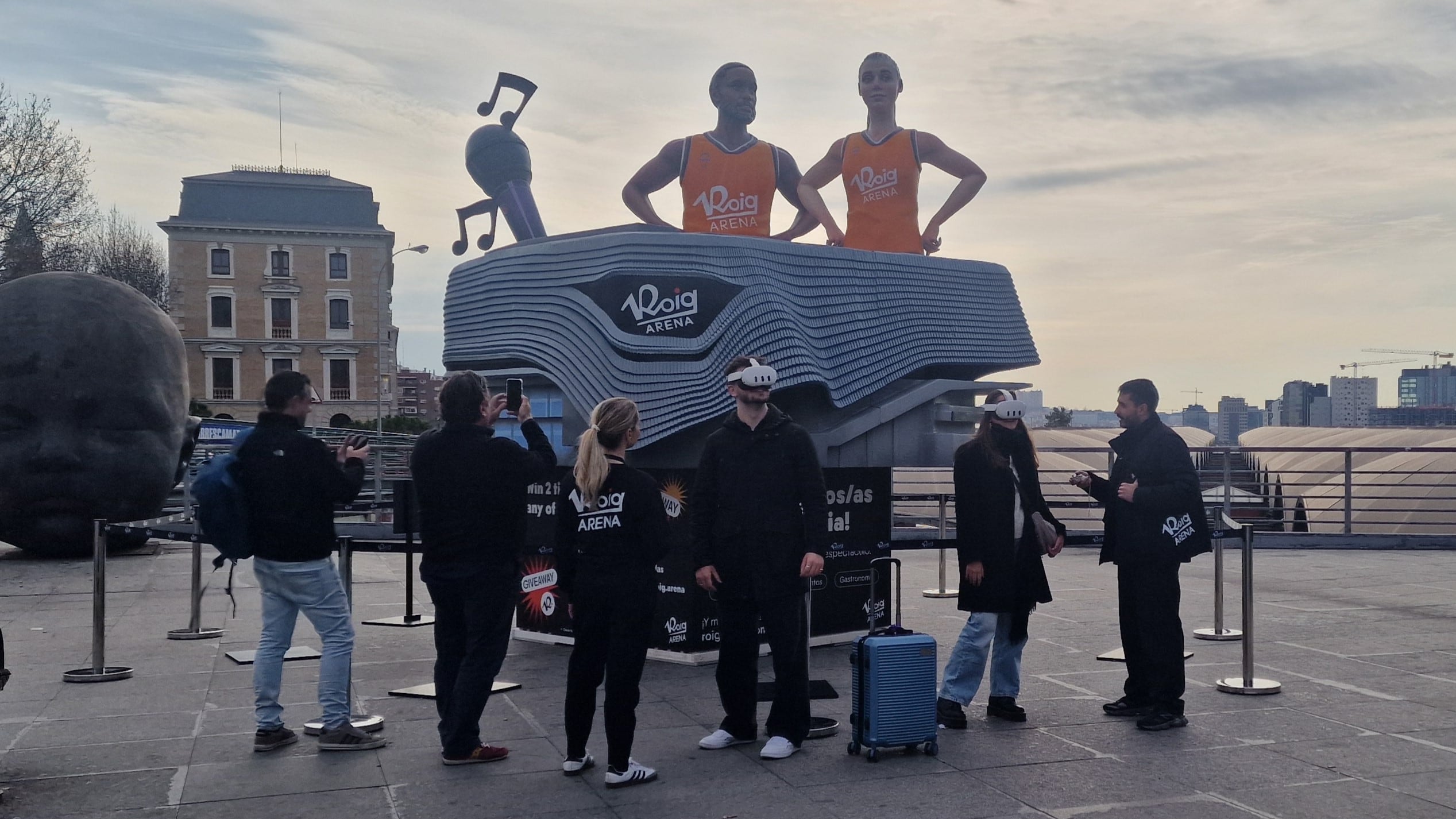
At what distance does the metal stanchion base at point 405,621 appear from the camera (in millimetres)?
10438

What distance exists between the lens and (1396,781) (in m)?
5.60

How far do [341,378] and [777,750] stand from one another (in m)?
69.2

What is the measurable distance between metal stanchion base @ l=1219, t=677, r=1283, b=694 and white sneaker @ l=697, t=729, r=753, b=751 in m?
3.25

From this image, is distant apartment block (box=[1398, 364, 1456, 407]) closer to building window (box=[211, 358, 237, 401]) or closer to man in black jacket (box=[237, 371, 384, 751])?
building window (box=[211, 358, 237, 401])

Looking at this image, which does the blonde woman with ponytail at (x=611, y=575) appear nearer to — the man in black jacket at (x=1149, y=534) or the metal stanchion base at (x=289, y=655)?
the man in black jacket at (x=1149, y=534)

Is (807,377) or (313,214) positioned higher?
(313,214)

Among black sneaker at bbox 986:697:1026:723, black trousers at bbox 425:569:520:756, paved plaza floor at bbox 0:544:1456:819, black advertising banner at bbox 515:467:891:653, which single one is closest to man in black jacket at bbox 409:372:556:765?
black trousers at bbox 425:569:520:756

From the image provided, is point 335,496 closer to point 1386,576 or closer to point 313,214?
point 1386,576

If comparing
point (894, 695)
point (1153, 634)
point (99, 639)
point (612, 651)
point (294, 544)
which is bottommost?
point (99, 639)

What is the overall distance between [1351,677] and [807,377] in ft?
36.5

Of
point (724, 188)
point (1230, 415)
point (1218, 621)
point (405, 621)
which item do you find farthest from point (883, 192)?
point (1230, 415)

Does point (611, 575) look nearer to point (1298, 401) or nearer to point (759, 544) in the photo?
point (759, 544)

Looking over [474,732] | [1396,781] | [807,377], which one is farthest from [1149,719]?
[807,377]

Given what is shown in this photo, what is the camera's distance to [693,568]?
833 centimetres
